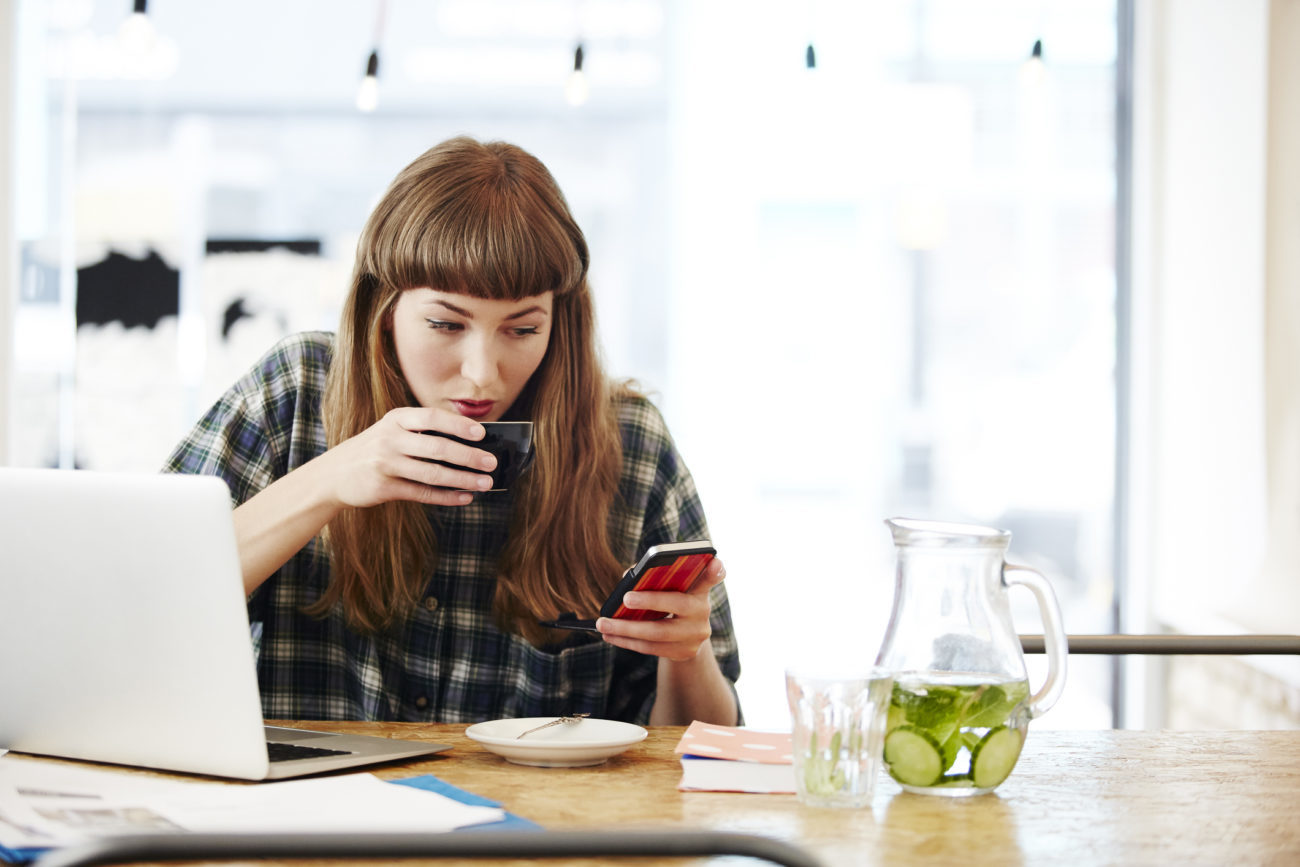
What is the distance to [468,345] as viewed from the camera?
4.96ft

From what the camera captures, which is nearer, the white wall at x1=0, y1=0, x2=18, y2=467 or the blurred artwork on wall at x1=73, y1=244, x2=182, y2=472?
the white wall at x1=0, y1=0, x2=18, y2=467

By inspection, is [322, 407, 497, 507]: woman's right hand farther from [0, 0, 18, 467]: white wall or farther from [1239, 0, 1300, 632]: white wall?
[0, 0, 18, 467]: white wall

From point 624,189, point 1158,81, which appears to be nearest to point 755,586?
point 624,189

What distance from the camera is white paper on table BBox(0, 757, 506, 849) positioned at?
0.86 m

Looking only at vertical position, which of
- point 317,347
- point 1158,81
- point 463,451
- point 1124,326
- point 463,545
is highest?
point 1158,81

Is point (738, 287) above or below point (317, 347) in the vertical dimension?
above

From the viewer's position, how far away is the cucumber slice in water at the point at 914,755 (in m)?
0.97

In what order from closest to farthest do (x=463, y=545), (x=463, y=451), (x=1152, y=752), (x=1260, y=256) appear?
(x=1152, y=752), (x=463, y=451), (x=463, y=545), (x=1260, y=256)

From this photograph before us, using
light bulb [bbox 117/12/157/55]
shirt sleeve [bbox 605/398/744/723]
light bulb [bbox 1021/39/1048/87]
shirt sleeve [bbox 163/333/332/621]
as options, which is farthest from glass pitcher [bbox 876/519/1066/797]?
light bulb [bbox 1021/39/1048/87]

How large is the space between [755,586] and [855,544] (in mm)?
317

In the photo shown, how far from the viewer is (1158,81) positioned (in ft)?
11.1

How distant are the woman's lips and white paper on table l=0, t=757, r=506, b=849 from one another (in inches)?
23.9

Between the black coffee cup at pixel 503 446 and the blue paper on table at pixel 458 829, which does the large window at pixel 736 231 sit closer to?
the black coffee cup at pixel 503 446

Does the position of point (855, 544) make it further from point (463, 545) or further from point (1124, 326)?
point (463, 545)
